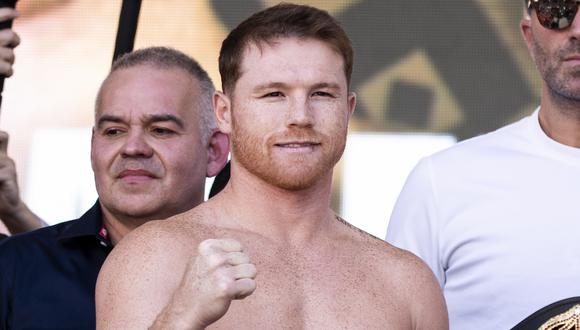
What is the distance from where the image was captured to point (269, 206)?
A: 2615mm

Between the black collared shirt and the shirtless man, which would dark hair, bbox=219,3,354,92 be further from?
the black collared shirt

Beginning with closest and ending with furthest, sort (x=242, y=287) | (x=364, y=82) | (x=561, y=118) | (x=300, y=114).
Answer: (x=242, y=287) → (x=300, y=114) → (x=561, y=118) → (x=364, y=82)

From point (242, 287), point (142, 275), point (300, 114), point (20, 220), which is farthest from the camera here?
point (20, 220)

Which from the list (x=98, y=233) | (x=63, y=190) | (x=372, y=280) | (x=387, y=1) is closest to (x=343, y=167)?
(x=387, y=1)

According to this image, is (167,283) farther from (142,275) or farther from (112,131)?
(112,131)

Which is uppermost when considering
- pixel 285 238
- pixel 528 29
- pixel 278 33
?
pixel 278 33

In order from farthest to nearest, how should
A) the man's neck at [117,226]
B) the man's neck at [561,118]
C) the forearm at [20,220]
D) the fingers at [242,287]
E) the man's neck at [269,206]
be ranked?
the forearm at [20,220] < the man's neck at [117,226] < the man's neck at [561,118] < the man's neck at [269,206] < the fingers at [242,287]

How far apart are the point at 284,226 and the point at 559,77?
822 millimetres

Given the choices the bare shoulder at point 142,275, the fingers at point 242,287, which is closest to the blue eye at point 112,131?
the bare shoulder at point 142,275

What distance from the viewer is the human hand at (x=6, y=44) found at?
9.84 ft

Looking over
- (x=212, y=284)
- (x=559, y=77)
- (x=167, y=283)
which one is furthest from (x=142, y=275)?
(x=559, y=77)

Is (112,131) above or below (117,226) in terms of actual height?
above

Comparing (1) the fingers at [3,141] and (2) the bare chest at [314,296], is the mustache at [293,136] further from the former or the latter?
(1) the fingers at [3,141]

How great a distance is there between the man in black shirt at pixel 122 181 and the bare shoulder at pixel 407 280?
0.65 meters
